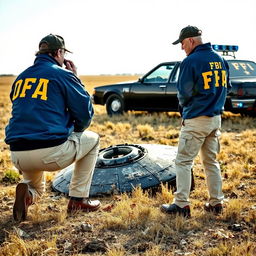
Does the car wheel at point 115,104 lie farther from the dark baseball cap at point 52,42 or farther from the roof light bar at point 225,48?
the dark baseball cap at point 52,42

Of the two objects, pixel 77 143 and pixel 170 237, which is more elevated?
pixel 77 143

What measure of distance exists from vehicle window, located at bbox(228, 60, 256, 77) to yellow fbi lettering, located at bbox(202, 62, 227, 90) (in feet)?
20.6

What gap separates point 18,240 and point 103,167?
6.51ft

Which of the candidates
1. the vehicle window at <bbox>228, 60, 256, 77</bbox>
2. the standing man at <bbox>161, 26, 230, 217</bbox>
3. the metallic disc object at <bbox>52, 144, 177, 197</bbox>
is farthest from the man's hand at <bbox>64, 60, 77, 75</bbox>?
the vehicle window at <bbox>228, 60, 256, 77</bbox>

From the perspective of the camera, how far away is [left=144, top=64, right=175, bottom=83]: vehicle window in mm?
10562

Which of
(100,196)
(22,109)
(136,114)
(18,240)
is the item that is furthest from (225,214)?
(136,114)

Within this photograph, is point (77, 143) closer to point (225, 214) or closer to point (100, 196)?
point (100, 196)

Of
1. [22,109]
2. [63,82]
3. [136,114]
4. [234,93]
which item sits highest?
[63,82]

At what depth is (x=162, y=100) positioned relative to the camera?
10.6 meters

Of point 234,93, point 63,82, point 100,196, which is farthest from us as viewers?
point 234,93

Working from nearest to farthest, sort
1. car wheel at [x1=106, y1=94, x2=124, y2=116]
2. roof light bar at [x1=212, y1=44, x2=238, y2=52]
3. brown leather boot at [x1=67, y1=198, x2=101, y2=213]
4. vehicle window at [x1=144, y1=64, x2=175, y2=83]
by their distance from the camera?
brown leather boot at [x1=67, y1=198, x2=101, y2=213], roof light bar at [x1=212, y1=44, x2=238, y2=52], vehicle window at [x1=144, y1=64, x2=175, y2=83], car wheel at [x1=106, y1=94, x2=124, y2=116]

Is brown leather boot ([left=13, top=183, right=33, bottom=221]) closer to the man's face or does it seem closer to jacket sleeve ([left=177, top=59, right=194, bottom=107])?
jacket sleeve ([left=177, top=59, right=194, bottom=107])

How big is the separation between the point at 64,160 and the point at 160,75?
732cm

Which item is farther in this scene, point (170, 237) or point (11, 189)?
point (11, 189)
